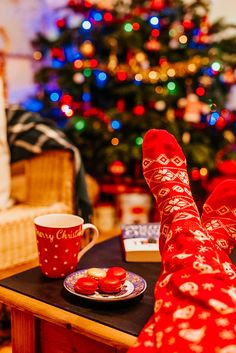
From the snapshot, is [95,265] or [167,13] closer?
[95,265]

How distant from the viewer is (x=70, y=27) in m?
2.61

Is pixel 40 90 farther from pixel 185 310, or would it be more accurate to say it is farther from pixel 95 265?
pixel 185 310

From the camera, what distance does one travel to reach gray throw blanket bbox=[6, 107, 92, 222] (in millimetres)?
1759

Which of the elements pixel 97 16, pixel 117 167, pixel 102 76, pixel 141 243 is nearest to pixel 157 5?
pixel 97 16

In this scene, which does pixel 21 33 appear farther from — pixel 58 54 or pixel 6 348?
pixel 6 348

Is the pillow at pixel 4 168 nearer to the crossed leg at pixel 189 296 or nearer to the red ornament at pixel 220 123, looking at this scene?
the crossed leg at pixel 189 296

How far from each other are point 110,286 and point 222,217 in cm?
27

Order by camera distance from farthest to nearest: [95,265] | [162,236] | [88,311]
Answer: [95,265], [162,236], [88,311]

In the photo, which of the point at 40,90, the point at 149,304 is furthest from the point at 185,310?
the point at 40,90

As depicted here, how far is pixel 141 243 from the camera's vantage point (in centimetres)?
106

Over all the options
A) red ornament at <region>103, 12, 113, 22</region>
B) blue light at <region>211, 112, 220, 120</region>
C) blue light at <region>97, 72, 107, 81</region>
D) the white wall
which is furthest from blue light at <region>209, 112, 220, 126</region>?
the white wall

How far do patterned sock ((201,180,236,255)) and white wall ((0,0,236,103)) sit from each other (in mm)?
2030

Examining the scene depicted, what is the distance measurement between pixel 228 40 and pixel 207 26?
0.14m

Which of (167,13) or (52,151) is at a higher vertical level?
(167,13)
